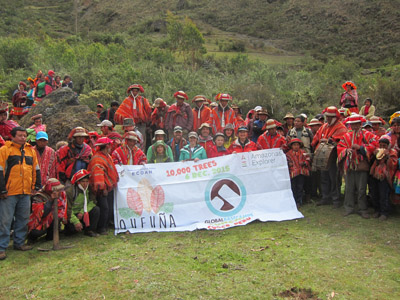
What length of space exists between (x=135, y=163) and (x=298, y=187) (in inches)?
145

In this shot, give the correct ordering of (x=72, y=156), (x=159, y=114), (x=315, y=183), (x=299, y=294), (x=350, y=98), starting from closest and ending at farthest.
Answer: (x=299, y=294)
(x=72, y=156)
(x=315, y=183)
(x=159, y=114)
(x=350, y=98)

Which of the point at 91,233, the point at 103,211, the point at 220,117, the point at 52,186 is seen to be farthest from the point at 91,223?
the point at 220,117

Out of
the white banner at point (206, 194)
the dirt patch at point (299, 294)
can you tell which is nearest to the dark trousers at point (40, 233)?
the white banner at point (206, 194)

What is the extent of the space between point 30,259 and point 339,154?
20.1 feet

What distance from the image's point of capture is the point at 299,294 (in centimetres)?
496

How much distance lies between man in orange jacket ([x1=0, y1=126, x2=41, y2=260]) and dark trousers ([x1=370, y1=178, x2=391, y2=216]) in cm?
662

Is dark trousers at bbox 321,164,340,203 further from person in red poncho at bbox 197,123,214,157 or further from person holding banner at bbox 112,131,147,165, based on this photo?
person holding banner at bbox 112,131,147,165

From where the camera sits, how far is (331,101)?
19.2 meters

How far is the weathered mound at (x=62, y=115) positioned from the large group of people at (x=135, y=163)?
4.68 ft

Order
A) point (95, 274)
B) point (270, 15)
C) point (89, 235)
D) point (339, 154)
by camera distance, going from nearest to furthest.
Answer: point (95, 274) → point (89, 235) → point (339, 154) → point (270, 15)

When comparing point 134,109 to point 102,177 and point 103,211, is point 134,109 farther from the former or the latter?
point 103,211

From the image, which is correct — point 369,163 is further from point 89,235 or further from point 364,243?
point 89,235

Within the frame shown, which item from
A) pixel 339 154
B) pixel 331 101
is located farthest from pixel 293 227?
pixel 331 101

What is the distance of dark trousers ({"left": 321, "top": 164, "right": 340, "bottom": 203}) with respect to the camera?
27.8 ft
